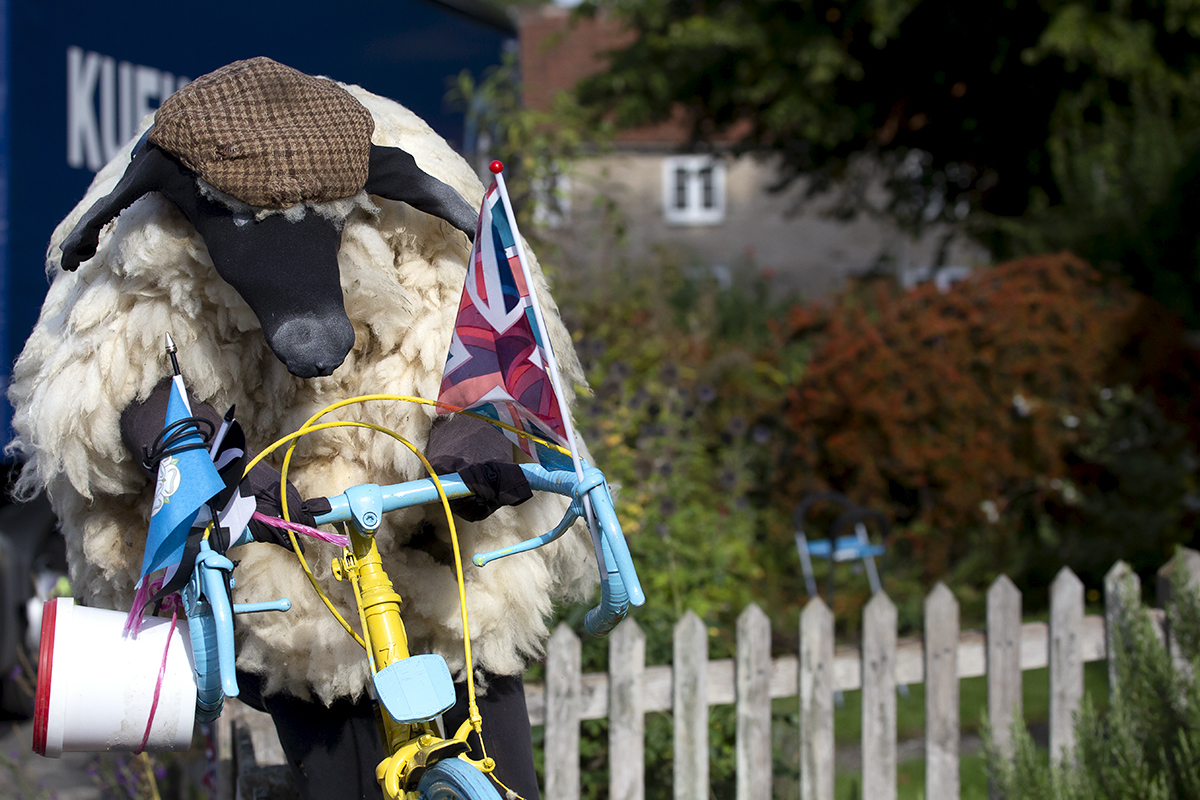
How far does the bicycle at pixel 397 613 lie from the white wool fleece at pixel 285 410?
0.17 meters

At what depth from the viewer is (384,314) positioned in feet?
5.35

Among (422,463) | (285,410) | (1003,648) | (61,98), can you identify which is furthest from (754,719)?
(61,98)

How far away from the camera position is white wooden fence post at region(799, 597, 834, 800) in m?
2.72

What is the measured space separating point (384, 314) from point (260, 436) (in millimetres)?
305

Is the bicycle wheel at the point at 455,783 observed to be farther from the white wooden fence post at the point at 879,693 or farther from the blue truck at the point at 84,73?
the blue truck at the point at 84,73

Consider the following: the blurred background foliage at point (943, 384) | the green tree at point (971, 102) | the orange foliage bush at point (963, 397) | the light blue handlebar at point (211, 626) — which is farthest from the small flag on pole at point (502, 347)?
the green tree at point (971, 102)

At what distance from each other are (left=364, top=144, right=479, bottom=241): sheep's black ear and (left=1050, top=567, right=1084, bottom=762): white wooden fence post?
6.99 ft

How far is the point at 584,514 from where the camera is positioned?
1421 millimetres

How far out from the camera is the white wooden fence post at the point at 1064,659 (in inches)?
115

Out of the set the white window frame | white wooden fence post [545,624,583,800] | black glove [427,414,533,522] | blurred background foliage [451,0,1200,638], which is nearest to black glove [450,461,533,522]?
black glove [427,414,533,522]

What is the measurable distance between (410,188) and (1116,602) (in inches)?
94.5

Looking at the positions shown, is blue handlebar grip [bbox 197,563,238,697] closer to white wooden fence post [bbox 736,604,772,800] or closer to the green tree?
white wooden fence post [bbox 736,604,772,800]

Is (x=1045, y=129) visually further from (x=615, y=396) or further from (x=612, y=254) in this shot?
(x=615, y=396)

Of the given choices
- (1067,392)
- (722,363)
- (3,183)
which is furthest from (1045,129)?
(3,183)
